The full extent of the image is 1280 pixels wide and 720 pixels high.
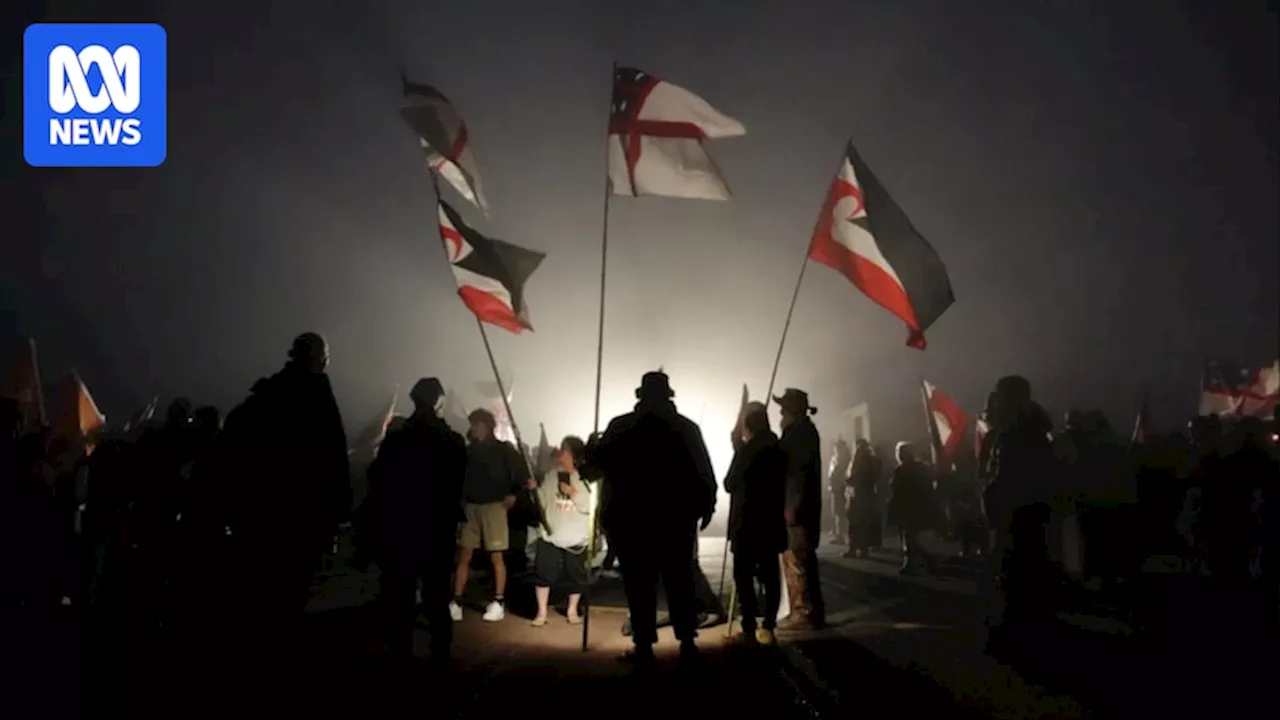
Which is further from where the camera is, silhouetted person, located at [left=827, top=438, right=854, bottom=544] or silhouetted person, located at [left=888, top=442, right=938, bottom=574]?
silhouetted person, located at [left=827, top=438, right=854, bottom=544]

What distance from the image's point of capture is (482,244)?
908cm

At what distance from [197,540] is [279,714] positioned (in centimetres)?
145

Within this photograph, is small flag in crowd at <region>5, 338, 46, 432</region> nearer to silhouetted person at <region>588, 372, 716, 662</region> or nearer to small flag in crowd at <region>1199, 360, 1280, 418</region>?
silhouetted person at <region>588, 372, 716, 662</region>

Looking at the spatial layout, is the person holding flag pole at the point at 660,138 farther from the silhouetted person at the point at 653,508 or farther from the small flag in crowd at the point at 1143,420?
the small flag in crowd at the point at 1143,420

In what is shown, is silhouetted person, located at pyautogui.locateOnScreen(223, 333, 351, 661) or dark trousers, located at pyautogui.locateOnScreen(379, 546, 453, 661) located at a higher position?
silhouetted person, located at pyautogui.locateOnScreen(223, 333, 351, 661)

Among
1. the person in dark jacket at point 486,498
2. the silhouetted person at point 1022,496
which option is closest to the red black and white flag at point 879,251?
the silhouetted person at point 1022,496

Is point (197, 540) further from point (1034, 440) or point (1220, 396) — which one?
point (1220, 396)

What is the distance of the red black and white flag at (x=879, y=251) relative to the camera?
8.16m

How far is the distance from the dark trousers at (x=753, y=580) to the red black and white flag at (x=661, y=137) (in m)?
4.08

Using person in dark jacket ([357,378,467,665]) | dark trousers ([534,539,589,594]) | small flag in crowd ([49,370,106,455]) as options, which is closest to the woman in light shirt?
dark trousers ([534,539,589,594])

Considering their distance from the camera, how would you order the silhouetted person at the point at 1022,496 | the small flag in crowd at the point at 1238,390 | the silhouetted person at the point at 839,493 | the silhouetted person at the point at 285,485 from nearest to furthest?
1. the silhouetted person at the point at 285,485
2. the silhouetted person at the point at 1022,496
3. the small flag in crowd at the point at 1238,390
4. the silhouetted person at the point at 839,493

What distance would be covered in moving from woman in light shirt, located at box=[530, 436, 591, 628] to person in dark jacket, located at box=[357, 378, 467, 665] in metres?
2.67

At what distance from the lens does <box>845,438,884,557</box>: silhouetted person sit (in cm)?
1582

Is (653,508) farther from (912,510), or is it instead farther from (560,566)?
(912,510)
